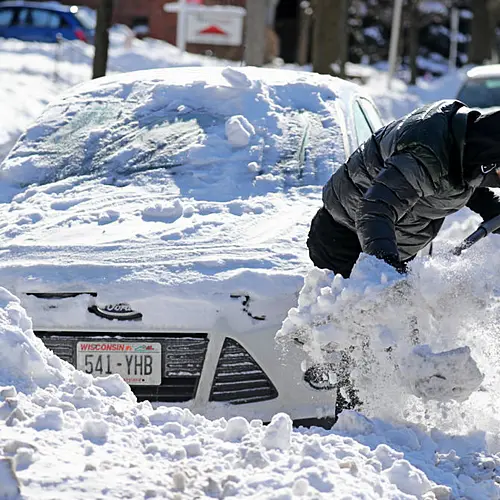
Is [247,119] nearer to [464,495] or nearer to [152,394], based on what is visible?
[152,394]

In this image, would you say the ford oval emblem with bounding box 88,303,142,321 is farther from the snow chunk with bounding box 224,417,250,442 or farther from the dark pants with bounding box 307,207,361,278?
the snow chunk with bounding box 224,417,250,442

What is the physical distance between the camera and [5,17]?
2884cm

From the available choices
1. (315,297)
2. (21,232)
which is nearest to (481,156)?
(315,297)

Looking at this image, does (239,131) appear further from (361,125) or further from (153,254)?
(153,254)

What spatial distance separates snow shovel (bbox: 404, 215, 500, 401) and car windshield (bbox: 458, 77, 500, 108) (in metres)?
11.1

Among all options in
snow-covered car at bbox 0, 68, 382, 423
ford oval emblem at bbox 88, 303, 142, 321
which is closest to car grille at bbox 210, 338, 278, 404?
snow-covered car at bbox 0, 68, 382, 423

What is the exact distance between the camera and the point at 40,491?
9.36 feet

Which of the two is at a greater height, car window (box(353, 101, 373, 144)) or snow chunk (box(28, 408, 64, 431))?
car window (box(353, 101, 373, 144))

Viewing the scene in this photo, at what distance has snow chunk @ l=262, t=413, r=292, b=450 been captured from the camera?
3.34 meters

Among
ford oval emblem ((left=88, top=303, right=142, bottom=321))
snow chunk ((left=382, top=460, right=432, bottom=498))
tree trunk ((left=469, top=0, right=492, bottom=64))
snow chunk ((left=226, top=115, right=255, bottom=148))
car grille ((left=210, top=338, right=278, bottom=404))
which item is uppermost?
snow chunk ((left=226, top=115, right=255, bottom=148))

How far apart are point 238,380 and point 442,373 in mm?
1071

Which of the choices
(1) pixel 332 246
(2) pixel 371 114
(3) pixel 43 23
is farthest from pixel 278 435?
(3) pixel 43 23

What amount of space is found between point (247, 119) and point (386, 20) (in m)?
39.2

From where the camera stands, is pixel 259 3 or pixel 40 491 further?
pixel 259 3
